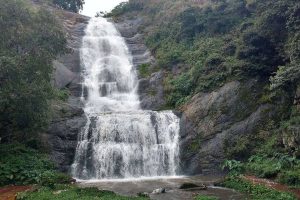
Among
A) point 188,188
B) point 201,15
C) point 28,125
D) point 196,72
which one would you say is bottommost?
point 188,188

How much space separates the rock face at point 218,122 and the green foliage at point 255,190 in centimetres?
401

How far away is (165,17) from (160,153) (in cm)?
2655

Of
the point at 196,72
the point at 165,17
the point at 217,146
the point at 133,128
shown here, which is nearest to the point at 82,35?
the point at 165,17

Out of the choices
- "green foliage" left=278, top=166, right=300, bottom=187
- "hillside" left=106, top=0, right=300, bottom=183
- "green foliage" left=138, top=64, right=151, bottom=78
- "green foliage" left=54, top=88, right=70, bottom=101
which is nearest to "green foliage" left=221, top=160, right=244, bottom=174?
"hillside" left=106, top=0, right=300, bottom=183

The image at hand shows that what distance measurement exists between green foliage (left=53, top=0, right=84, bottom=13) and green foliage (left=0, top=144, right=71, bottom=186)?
46.9 m

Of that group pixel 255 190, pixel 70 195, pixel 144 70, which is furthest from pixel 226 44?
pixel 70 195

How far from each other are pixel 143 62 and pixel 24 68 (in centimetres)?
2097

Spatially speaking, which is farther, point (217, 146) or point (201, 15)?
point (201, 15)

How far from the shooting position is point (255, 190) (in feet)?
62.2

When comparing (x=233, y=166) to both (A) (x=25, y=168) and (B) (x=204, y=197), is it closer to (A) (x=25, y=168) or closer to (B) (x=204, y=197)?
(B) (x=204, y=197)

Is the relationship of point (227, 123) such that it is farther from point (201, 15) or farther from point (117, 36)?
point (117, 36)

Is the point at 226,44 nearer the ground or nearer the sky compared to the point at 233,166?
nearer the sky

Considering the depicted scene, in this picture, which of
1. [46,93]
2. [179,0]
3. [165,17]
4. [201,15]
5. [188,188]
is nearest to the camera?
[188,188]

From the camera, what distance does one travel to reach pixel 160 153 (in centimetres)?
2727
